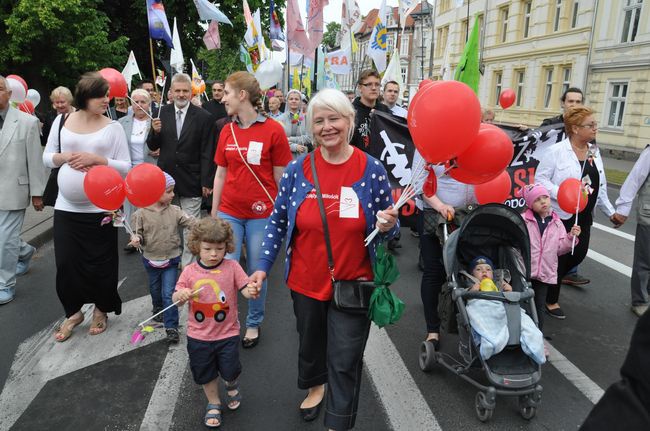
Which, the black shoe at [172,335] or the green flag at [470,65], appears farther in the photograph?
the green flag at [470,65]

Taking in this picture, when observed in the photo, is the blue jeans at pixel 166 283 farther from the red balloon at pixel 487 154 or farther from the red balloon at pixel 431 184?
the red balloon at pixel 487 154

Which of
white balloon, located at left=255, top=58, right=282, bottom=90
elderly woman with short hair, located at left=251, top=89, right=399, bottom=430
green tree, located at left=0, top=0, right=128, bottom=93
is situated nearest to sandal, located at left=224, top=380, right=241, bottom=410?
elderly woman with short hair, located at left=251, top=89, right=399, bottom=430

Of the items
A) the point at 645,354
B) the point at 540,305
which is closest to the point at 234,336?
the point at 645,354

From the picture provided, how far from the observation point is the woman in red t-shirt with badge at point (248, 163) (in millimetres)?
3568

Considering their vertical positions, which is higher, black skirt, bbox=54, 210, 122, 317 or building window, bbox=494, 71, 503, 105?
building window, bbox=494, 71, 503, 105

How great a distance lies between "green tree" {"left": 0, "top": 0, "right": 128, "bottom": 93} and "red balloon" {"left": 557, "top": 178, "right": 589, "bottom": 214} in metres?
15.1

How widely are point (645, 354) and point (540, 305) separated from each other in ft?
10.6

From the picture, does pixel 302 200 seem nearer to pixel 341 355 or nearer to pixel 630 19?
pixel 341 355

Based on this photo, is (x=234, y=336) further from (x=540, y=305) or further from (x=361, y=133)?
(x=361, y=133)

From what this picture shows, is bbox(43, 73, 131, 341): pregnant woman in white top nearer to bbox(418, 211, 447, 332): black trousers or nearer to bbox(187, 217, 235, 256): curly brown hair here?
bbox(187, 217, 235, 256): curly brown hair

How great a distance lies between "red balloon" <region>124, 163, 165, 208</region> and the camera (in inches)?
137

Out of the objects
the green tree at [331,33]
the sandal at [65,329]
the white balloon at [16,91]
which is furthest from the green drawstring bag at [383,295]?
the green tree at [331,33]

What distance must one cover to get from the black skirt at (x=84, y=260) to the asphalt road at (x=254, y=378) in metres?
0.35

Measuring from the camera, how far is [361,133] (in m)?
6.05
